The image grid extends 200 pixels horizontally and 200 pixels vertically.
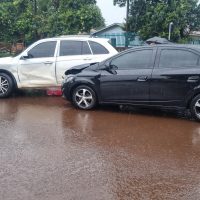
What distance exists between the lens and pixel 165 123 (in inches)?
323

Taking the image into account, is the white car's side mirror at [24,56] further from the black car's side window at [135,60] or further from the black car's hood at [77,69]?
the black car's side window at [135,60]

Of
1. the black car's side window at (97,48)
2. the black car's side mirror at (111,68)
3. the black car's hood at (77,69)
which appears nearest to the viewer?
the black car's side mirror at (111,68)

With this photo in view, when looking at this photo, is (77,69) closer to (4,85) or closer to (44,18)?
(4,85)

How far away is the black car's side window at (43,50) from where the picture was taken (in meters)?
11.0

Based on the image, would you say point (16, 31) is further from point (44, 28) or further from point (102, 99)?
point (102, 99)

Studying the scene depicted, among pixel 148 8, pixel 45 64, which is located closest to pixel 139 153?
pixel 45 64

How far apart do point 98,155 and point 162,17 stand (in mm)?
19243

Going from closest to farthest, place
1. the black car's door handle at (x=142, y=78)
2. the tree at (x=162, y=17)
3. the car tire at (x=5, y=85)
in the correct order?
the black car's door handle at (x=142, y=78) < the car tire at (x=5, y=85) < the tree at (x=162, y=17)

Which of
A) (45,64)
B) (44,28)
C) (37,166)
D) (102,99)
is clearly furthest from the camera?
(44,28)

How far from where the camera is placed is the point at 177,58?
8414mm

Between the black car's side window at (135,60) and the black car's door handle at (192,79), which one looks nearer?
the black car's door handle at (192,79)

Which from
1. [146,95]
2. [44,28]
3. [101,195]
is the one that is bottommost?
[101,195]

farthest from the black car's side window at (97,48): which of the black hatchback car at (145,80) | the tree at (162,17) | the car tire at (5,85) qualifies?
the tree at (162,17)

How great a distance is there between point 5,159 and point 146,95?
364 centimetres
